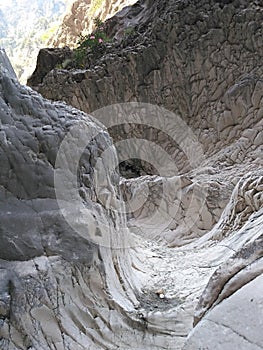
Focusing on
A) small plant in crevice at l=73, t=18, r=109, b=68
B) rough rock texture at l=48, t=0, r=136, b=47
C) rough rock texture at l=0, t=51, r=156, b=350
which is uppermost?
rough rock texture at l=48, t=0, r=136, b=47

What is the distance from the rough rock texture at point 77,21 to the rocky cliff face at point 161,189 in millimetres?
2897

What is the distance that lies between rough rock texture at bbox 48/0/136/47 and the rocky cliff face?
2.90m

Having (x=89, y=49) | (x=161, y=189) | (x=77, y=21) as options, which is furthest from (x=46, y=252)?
(x=77, y=21)

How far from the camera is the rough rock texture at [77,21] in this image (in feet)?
38.7

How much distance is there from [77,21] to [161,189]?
31.3 feet

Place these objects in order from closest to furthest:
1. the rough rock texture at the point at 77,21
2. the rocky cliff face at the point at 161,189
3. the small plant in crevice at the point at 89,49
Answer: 1. the rocky cliff face at the point at 161,189
2. the small plant in crevice at the point at 89,49
3. the rough rock texture at the point at 77,21

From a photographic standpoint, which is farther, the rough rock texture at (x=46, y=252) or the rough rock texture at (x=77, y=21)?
the rough rock texture at (x=77, y=21)

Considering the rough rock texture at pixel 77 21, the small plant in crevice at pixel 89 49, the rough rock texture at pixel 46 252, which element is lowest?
the rough rock texture at pixel 46 252

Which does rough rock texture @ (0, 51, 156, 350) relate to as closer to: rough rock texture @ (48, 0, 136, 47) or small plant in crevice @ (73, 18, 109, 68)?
small plant in crevice @ (73, 18, 109, 68)

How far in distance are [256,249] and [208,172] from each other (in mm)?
4138

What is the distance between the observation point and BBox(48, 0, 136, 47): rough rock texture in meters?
11.8

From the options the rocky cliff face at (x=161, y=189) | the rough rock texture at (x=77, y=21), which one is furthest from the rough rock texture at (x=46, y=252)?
the rough rock texture at (x=77, y=21)

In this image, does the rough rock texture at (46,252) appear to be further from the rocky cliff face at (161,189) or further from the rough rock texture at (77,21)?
the rough rock texture at (77,21)

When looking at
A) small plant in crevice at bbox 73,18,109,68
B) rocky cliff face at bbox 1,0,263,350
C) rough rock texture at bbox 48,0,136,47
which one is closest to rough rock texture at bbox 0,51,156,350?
rocky cliff face at bbox 1,0,263,350
